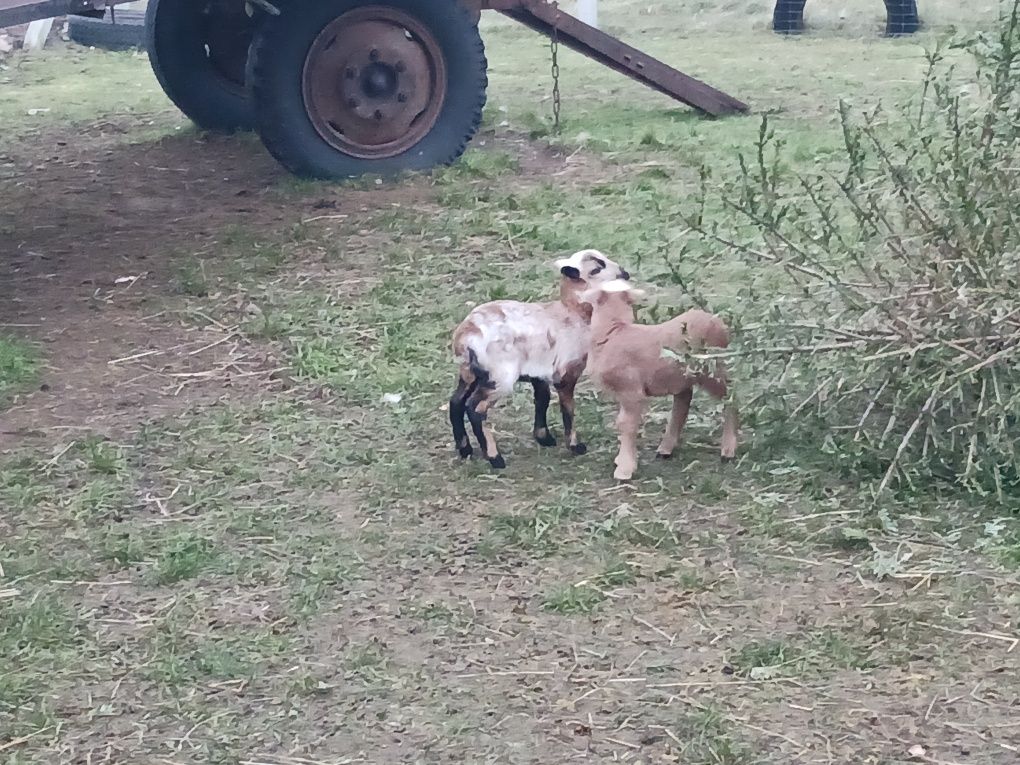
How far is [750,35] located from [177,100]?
6.72 m

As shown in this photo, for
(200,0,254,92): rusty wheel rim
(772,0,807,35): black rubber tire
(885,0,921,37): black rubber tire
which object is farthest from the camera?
(772,0,807,35): black rubber tire

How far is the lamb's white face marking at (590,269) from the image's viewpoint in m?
3.85

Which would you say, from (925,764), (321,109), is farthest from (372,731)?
(321,109)

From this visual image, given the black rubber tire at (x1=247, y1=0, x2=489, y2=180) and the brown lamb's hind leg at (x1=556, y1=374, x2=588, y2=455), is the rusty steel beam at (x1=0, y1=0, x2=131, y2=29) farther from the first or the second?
the brown lamb's hind leg at (x1=556, y1=374, x2=588, y2=455)

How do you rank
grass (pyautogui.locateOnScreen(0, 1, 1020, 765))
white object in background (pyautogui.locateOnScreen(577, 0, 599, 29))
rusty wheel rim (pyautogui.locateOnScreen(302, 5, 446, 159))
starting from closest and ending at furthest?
grass (pyautogui.locateOnScreen(0, 1, 1020, 765))
rusty wheel rim (pyautogui.locateOnScreen(302, 5, 446, 159))
white object in background (pyautogui.locateOnScreen(577, 0, 599, 29))

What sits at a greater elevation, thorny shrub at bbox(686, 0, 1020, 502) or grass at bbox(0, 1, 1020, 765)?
thorny shrub at bbox(686, 0, 1020, 502)

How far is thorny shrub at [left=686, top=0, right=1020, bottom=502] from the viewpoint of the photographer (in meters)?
3.49

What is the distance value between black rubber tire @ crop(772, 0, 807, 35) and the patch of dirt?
6411mm

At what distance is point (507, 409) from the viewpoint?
170 inches

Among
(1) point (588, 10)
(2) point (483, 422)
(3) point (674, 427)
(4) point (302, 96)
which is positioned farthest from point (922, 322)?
(1) point (588, 10)

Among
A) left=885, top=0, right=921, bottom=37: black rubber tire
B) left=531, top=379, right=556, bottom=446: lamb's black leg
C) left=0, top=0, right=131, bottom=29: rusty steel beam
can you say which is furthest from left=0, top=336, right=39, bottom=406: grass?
left=885, top=0, right=921, bottom=37: black rubber tire

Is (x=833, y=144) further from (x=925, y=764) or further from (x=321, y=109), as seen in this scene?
(x=925, y=764)

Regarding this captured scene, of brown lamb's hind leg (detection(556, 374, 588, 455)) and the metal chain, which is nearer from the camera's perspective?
brown lamb's hind leg (detection(556, 374, 588, 455))

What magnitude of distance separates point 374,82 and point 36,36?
849 centimetres
